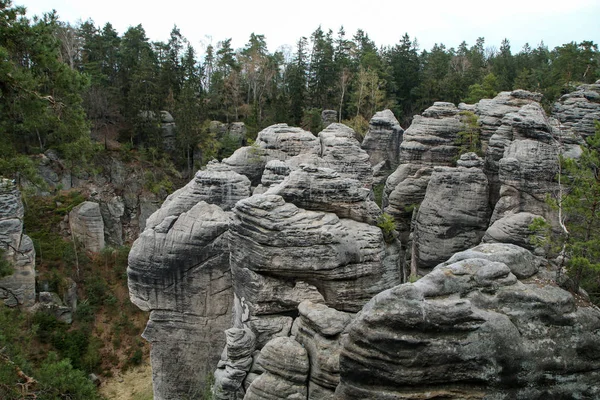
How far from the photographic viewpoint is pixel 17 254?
23.2 meters

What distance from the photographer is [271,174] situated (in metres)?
17.2

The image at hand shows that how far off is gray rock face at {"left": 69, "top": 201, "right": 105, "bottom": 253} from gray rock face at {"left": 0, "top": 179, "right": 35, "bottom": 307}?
5.98 metres

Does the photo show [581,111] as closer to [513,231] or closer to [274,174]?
[513,231]

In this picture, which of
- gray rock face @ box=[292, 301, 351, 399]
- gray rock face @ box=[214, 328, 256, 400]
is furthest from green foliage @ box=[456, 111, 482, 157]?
gray rock face @ box=[214, 328, 256, 400]

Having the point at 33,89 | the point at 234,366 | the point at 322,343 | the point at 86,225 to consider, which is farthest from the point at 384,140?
the point at 33,89

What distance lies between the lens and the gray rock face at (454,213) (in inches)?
810

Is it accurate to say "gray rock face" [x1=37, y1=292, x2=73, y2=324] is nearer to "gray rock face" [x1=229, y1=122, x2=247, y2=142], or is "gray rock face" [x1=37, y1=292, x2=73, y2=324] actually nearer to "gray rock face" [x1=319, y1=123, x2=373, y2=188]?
"gray rock face" [x1=319, y1=123, x2=373, y2=188]

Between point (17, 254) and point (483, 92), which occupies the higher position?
point (483, 92)

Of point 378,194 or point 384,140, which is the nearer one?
point 378,194

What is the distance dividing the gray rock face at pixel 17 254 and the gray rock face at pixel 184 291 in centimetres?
1075

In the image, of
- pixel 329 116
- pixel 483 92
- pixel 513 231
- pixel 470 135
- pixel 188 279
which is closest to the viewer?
pixel 188 279

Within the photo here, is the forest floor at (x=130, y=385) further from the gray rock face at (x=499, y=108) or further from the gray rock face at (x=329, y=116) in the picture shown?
the gray rock face at (x=329, y=116)

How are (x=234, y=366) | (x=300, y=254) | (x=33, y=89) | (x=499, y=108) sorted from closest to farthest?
(x=33, y=89) → (x=234, y=366) → (x=300, y=254) → (x=499, y=108)

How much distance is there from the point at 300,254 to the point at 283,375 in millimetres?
3426
